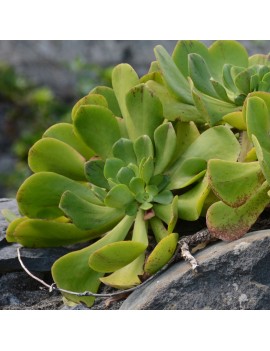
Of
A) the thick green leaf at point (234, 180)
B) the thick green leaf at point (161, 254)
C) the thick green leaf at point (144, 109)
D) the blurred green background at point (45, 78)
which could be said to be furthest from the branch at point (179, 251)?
the blurred green background at point (45, 78)

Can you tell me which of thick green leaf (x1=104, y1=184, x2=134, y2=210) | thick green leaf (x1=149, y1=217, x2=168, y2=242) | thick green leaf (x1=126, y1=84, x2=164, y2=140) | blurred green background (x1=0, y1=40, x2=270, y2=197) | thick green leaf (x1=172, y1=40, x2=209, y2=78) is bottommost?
blurred green background (x1=0, y1=40, x2=270, y2=197)

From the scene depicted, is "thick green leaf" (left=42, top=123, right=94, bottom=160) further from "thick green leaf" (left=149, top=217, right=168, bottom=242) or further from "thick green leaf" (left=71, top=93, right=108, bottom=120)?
"thick green leaf" (left=149, top=217, right=168, bottom=242)

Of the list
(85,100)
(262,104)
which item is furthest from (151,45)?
(262,104)

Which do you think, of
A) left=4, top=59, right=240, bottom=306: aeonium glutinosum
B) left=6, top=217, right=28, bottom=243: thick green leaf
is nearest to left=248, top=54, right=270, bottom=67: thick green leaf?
left=4, top=59, right=240, bottom=306: aeonium glutinosum

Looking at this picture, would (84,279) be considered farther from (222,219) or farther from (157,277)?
(222,219)

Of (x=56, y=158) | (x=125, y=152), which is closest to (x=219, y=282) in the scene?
(x=125, y=152)

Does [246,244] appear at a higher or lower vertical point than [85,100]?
lower

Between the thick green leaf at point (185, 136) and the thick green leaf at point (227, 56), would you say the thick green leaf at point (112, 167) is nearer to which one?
the thick green leaf at point (185, 136)
